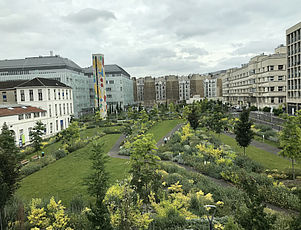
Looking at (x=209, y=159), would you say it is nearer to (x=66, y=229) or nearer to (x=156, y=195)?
(x=156, y=195)

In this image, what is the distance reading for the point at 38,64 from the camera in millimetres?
70375

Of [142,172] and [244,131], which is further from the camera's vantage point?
[244,131]

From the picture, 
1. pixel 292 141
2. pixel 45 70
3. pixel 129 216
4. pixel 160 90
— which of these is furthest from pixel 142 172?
pixel 160 90

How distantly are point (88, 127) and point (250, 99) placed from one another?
5504 centimetres

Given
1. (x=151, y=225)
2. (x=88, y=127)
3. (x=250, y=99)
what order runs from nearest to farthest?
(x=151, y=225) < (x=88, y=127) < (x=250, y=99)

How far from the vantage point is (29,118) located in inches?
1502

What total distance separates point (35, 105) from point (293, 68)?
187 feet

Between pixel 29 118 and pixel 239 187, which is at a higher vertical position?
pixel 29 118

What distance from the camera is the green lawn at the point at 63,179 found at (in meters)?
16.0

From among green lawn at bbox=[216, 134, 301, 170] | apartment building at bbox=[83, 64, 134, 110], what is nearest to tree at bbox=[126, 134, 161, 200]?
green lawn at bbox=[216, 134, 301, 170]

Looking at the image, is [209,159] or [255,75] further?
[255,75]

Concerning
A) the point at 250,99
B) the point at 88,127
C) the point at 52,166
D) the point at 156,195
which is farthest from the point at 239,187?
the point at 250,99

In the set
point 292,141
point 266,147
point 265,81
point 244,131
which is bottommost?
point 266,147

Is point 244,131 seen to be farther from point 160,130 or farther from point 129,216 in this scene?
point 160,130
